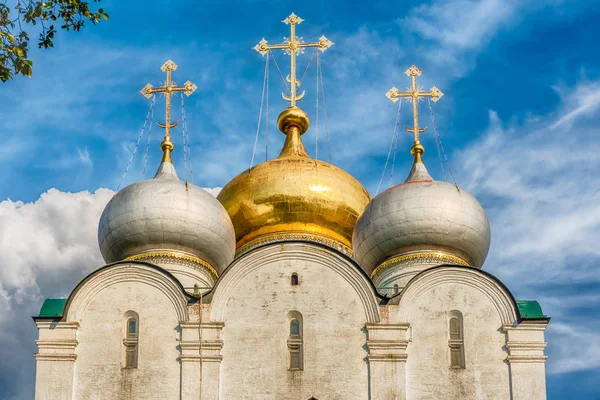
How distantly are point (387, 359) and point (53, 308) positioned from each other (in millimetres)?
5142

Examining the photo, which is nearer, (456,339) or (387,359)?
(387,359)

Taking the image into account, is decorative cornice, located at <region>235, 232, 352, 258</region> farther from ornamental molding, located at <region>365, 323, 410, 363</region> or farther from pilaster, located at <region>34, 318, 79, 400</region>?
pilaster, located at <region>34, 318, 79, 400</region>

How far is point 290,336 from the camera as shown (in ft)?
65.6

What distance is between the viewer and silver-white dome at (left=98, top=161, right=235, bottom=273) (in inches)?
867

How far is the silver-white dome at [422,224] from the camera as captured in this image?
22156 millimetres

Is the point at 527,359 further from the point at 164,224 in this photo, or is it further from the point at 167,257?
the point at 164,224

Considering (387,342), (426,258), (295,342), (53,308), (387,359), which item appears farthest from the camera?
(426,258)

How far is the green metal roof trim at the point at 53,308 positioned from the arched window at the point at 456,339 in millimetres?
5899

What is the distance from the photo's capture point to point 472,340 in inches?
786

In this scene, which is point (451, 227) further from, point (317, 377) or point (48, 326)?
point (48, 326)

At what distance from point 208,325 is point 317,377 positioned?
1827mm

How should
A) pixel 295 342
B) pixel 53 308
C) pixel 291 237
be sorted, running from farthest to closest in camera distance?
1. pixel 291 237
2. pixel 53 308
3. pixel 295 342

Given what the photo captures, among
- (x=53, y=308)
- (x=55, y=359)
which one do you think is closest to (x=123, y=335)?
(x=55, y=359)

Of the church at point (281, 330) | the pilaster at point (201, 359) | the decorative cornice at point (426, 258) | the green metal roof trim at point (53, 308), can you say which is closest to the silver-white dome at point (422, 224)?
the decorative cornice at point (426, 258)
